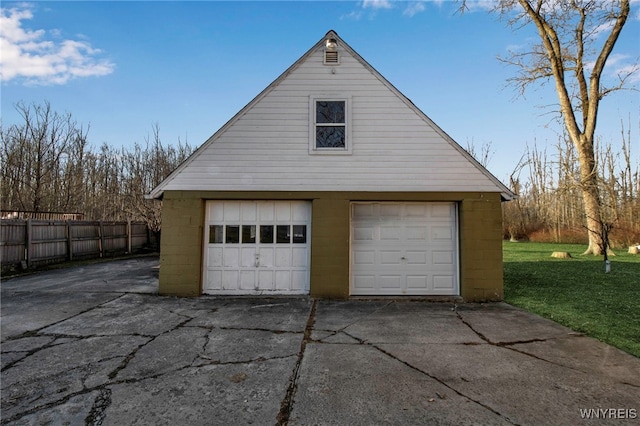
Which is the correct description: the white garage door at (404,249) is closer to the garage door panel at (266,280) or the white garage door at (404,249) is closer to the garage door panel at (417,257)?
the garage door panel at (417,257)

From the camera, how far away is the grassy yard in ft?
17.9

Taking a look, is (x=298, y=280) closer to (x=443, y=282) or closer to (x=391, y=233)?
(x=391, y=233)

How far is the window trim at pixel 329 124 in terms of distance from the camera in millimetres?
8109

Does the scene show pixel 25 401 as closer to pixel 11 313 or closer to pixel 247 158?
pixel 11 313

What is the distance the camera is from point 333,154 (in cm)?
812

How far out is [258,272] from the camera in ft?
27.1

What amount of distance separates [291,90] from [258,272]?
192 inches

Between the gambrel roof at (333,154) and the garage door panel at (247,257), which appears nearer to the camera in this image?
the gambrel roof at (333,154)

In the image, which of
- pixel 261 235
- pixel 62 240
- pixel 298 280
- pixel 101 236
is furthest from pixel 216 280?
pixel 101 236

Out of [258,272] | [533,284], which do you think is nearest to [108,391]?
[258,272]

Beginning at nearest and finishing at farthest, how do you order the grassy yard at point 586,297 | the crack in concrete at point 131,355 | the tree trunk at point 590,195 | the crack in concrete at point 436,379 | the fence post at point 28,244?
the crack in concrete at point 436,379 → the crack in concrete at point 131,355 → the grassy yard at point 586,297 → the fence post at point 28,244 → the tree trunk at point 590,195

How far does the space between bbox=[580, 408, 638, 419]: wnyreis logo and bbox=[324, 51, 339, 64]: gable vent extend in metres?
8.21

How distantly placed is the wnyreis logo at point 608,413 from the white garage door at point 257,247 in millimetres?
5899

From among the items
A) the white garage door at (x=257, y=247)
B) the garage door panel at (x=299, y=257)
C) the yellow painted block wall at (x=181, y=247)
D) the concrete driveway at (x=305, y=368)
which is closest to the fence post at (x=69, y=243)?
the concrete driveway at (x=305, y=368)
